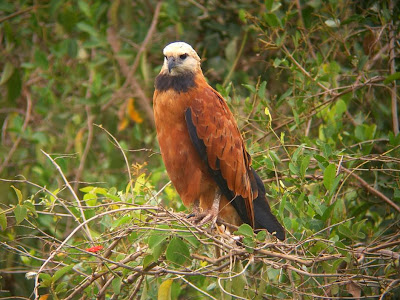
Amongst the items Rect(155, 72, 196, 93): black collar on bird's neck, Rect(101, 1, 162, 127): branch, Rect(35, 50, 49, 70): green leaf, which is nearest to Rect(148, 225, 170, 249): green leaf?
Rect(155, 72, 196, 93): black collar on bird's neck

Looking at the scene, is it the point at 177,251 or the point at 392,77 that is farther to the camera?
the point at 392,77

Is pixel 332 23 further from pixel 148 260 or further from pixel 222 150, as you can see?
pixel 148 260

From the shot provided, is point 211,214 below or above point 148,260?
below

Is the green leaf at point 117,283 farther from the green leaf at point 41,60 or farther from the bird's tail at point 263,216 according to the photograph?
the green leaf at point 41,60

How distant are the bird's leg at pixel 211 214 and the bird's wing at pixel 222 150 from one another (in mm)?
83

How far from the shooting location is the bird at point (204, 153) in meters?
3.53

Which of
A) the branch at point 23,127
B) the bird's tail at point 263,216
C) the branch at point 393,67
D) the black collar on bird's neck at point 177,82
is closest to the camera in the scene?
the bird's tail at point 263,216

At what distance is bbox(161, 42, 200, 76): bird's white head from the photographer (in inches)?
147

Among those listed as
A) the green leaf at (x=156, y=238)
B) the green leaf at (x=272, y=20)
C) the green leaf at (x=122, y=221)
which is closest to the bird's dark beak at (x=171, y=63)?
the green leaf at (x=272, y=20)

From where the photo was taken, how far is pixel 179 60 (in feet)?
12.3

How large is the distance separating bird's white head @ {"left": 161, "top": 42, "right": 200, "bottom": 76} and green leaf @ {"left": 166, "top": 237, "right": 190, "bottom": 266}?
151 cm

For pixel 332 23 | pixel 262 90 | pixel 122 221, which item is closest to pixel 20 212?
pixel 122 221

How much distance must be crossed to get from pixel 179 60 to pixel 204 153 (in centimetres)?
70

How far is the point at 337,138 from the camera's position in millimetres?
3676
